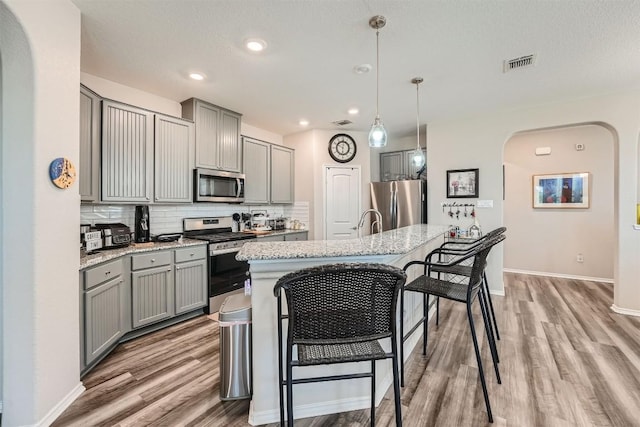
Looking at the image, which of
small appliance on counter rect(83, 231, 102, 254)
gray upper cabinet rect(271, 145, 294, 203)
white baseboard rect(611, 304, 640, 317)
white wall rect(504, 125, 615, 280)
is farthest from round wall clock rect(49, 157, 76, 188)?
white wall rect(504, 125, 615, 280)

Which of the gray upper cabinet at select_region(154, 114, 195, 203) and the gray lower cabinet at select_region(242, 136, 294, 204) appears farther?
the gray lower cabinet at select_region(242, 136, 294, 204)

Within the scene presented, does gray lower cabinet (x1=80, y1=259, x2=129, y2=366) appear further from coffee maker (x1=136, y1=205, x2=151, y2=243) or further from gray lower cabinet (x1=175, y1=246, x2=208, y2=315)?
coffee maker (x1=136, y1=205, x2=151, y2=243)

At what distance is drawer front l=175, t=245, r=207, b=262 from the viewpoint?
2.97m

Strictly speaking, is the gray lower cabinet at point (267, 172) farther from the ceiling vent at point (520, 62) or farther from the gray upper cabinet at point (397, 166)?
the ceiling vent at point (520, 62)

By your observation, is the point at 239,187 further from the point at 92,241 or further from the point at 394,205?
the point at 394,205

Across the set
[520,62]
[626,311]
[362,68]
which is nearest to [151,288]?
[362,68]

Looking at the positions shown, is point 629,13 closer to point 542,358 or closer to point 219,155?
point 542,358

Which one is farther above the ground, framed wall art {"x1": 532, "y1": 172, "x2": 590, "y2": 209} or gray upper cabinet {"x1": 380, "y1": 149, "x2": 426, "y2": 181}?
gray upper cabinet {"x1": 380, "y1": 149, "x2": 426, "y2": 181}

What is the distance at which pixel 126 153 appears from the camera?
9.12 ft

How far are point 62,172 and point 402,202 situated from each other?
409cm

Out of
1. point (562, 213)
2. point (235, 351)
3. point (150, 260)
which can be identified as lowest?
point (235, 351)

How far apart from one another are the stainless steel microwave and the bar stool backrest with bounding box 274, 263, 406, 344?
2.69 meters

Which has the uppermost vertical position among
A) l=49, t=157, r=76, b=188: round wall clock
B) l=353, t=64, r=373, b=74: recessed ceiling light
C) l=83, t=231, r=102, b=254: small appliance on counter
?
l=353, t=64, r=373, b=74: recessed ceiling light

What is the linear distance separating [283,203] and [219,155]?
1.52 meters
